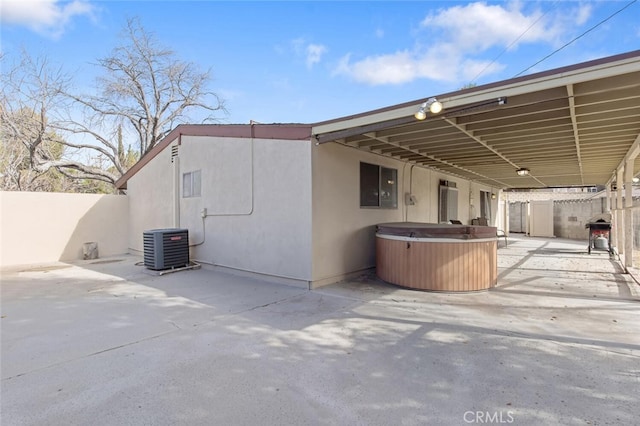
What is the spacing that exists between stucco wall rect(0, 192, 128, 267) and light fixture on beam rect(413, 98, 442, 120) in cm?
982

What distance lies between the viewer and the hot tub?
16.9 feet

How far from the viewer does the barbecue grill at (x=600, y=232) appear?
9.62m

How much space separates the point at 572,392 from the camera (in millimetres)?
2332

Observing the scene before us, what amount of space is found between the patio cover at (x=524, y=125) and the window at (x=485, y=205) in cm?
485

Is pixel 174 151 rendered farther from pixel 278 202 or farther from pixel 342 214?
pixel 342 214

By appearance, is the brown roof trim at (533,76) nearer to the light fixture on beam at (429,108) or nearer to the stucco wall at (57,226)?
the light fixture on beam at (429,108)

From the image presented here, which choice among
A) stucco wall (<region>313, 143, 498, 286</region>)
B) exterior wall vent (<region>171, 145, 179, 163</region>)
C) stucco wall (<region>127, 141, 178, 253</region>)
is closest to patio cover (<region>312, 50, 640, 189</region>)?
stucco wall (<region>313, 143, 498, 286</region>)

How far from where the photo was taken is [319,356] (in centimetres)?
294

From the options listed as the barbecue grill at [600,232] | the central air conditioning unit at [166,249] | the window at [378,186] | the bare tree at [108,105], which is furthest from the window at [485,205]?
the bare tree at [108,105]

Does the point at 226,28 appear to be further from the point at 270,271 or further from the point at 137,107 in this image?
the point at 137,107

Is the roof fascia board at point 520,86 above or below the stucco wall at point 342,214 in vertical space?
above

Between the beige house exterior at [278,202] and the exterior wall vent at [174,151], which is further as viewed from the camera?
the exterior wall vent at [174,151]

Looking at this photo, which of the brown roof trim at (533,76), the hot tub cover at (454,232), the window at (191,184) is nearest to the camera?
the brown roof trim at (533,76)

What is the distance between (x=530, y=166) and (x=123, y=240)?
39.8ft
